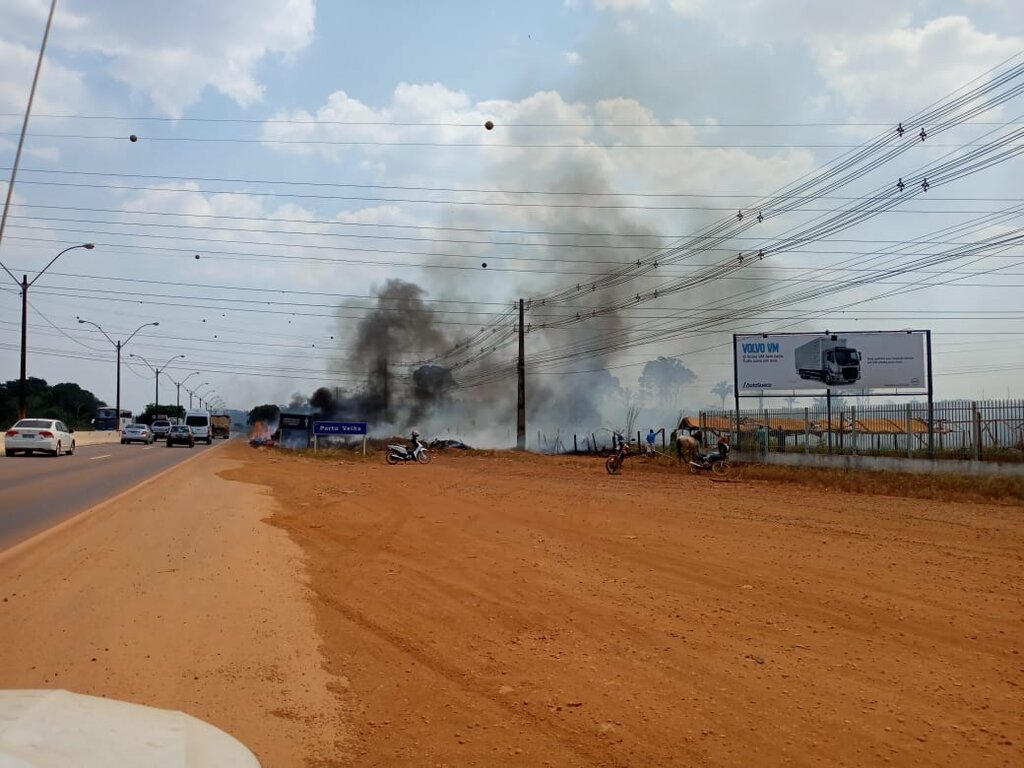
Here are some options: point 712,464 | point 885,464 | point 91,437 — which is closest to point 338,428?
point 712,464

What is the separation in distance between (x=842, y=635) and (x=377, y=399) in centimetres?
6604

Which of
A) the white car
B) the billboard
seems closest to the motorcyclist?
the billboard

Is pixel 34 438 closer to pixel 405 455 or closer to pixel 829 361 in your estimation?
pixel 405 455

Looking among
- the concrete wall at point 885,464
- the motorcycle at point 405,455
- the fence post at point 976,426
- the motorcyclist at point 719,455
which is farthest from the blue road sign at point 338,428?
the fence post at point 976,426

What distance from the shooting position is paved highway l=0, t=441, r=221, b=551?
1258 centimetres

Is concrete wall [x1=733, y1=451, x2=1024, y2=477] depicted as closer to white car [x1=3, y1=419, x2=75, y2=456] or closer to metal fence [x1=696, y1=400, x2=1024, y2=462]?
metal fence [x1=696, y1=400, x2=1024, y2=462]

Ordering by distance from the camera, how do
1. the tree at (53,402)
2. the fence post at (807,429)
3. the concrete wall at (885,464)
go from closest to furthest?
the concrete wall at (885,464), the fence post at (807,429), the tree at (53,402)

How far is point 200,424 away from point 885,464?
49024 millimetres

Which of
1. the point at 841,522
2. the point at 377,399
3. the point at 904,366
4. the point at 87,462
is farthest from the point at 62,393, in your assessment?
the point at 841,522

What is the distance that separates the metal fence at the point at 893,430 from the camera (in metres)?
22.8

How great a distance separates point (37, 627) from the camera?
6.32 metres

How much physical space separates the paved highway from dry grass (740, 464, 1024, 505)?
57.2 ft

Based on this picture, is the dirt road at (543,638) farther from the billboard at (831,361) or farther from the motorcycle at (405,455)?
the billboard at (831,361)

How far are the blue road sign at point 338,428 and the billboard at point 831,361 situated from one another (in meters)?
17.3
